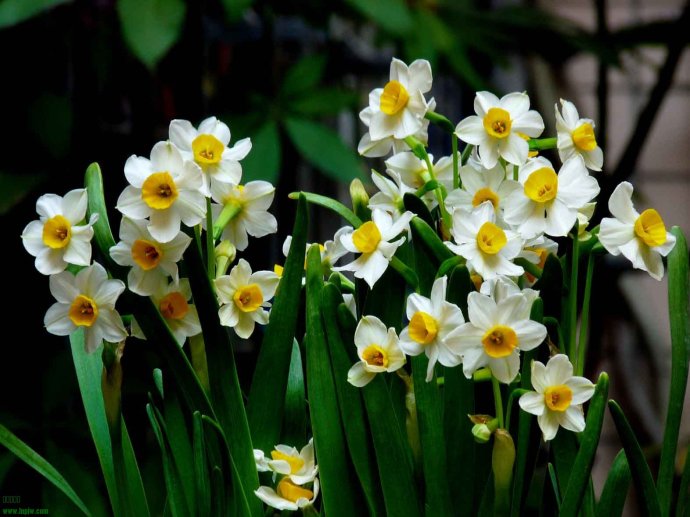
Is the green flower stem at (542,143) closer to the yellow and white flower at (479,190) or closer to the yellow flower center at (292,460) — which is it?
the yellow and white flower at (479,190)

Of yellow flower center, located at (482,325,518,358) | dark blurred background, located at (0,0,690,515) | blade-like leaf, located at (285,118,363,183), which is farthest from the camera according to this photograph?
blade-like leaf, located at (285,118,363,183)

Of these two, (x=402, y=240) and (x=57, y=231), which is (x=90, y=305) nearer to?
(x=57, y=231)

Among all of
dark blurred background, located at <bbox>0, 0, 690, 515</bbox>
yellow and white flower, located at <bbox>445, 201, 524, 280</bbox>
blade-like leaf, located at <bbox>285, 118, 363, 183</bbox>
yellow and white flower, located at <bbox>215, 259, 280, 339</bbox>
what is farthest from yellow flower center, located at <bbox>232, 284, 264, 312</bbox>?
blade-like leaf, located at <bbox>285, 118, 363, 183</bbox>

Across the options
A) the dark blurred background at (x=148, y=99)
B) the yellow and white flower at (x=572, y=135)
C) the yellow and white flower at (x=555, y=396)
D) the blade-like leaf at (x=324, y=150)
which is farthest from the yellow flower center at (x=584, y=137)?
the blade-like leaf at (x=324, y=150)

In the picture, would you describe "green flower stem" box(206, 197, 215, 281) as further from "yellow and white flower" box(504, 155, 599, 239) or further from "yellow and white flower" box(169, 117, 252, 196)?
"yellow and white flower" box(504, 155, 599, 239)

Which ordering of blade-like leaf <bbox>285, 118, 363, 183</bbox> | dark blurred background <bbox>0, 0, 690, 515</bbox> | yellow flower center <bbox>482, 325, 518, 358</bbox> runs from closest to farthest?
yellow flower center <bbox>482, 325, 518, 358</bbox> → dark blurred background <bbox>0, 0, 690, 515</bbox> → blade-like leaf <bbox>285, 118, 363, 183</bbox>

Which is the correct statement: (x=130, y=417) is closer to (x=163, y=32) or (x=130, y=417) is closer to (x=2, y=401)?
(x=2, y=401)

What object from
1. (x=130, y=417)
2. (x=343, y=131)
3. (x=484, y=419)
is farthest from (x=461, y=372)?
(x=343, y=131)
